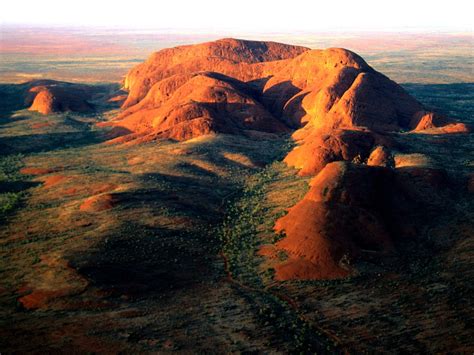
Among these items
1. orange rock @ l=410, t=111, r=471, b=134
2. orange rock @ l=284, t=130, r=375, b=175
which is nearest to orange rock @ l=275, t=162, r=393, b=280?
orange rock @ l=284, t=130, r=375, b=175

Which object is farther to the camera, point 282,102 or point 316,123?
point 282,102

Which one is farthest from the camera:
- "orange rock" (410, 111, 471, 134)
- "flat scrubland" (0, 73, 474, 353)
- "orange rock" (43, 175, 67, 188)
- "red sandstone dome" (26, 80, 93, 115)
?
"red sandstone dome" (26, 80, 93, 115)

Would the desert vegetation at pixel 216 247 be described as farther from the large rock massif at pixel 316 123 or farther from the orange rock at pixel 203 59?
the orange rock at pixel 203 59

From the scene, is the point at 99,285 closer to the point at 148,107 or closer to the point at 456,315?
the point at 456,315

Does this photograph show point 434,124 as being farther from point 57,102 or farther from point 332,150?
point 57,102

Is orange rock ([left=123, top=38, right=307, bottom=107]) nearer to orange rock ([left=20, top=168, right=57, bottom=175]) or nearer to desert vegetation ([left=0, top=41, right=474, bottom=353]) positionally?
desert vegetation ([left=0, top=41, right=474, bottom=353])

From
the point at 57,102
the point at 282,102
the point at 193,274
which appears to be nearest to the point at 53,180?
the point at 193,274

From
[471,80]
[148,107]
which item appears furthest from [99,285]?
[471,80]

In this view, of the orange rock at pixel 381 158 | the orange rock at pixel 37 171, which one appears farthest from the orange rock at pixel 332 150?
the orange rock at pixel 37 171
